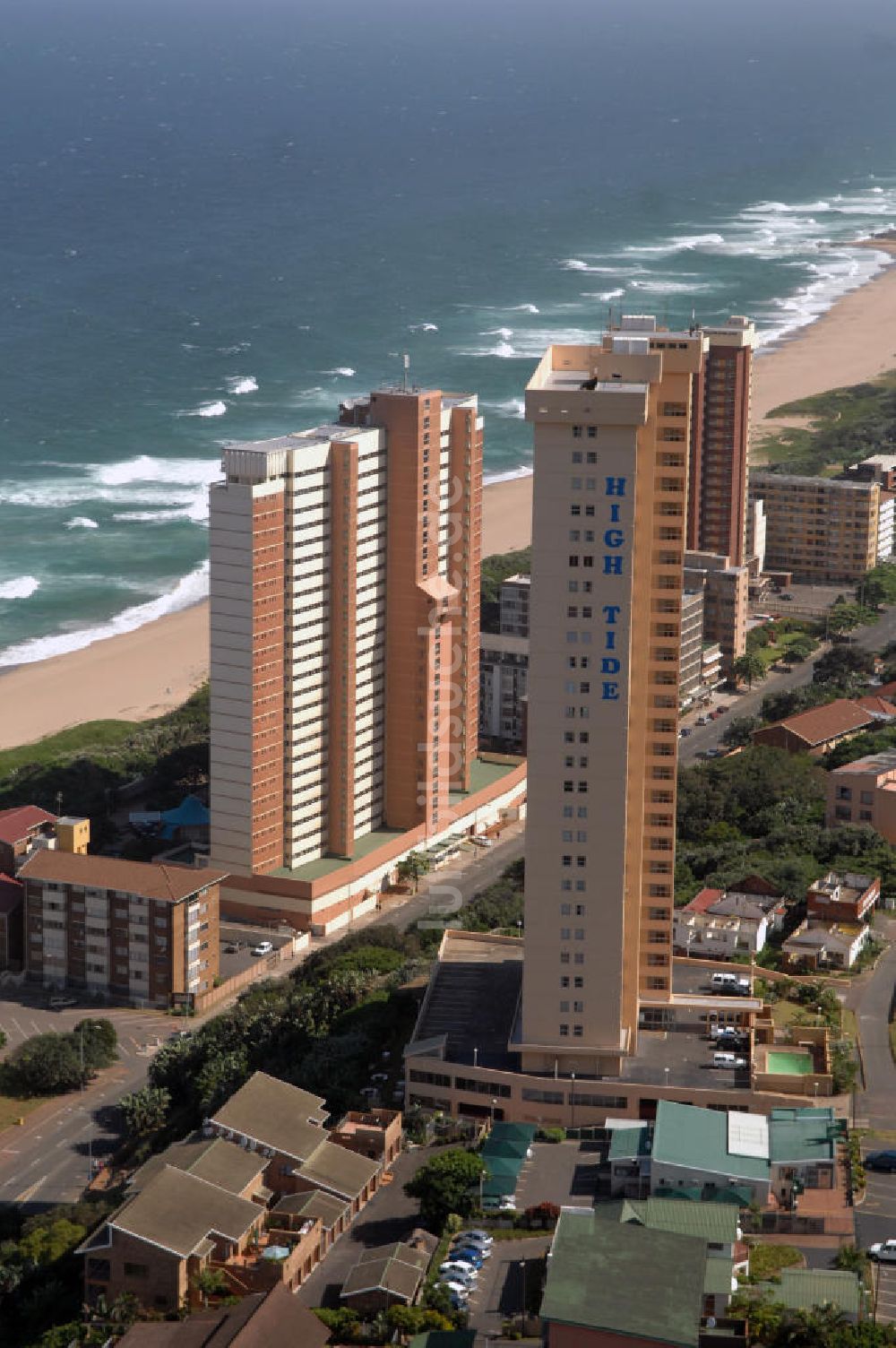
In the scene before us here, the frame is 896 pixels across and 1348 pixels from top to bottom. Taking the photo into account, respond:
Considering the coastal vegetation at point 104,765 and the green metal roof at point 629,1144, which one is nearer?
the green metal roof at point 629,1144

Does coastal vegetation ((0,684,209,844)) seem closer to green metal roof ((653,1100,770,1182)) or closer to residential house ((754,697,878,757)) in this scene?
residential house ((754,697,878,757))

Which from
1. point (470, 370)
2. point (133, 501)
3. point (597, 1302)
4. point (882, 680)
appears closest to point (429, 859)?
point (882, 680)

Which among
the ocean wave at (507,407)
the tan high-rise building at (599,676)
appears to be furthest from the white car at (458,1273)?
the ocean wave at (507,407)

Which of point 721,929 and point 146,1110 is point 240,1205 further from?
point 721,929

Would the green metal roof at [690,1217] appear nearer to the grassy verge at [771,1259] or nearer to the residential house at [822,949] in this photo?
the grassy verge at [771,1259]

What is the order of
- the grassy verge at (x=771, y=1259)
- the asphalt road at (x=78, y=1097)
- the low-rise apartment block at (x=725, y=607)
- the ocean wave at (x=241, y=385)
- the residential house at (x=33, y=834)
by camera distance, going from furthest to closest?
the ocean wave at (x=241, y=385), the low-rise apartment block at (x=725, y=607), the residential house at (x=33, y=834), the asphalt road at (x=78, y=1097), the grassy verge at (x=771, y=1259)

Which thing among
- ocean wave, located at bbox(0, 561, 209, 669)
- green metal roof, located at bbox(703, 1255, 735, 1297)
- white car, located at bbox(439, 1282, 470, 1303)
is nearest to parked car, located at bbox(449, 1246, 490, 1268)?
white car, located at bbox(439, 1282, 470, 1303)
